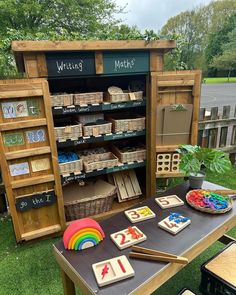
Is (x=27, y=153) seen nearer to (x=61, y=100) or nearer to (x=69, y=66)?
(x=61, y=100)

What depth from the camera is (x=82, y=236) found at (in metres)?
1.47

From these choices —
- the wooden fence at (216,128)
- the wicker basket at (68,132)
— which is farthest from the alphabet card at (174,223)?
the wooden fence at (216,128)

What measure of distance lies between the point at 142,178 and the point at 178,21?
128ft

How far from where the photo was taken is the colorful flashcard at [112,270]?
48.7 inches

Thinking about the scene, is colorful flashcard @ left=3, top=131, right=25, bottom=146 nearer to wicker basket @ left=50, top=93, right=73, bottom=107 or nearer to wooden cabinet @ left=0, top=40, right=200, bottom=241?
wooden cabinet @ left=0, top=40, right=200, bottom=241

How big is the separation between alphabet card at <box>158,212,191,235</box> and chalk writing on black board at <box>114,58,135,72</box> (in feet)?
5.07

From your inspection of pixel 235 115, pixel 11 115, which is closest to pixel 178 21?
pixel 235 115

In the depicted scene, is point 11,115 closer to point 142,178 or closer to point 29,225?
point 29,225

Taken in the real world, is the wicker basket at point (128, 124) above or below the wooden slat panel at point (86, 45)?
below

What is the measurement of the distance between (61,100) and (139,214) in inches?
54.6

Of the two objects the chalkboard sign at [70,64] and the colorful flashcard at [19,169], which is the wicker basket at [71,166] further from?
the chalkboard sign at [70,64]

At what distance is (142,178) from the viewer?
11.5 ft

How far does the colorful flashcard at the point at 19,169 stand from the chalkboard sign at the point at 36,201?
0.86 feet

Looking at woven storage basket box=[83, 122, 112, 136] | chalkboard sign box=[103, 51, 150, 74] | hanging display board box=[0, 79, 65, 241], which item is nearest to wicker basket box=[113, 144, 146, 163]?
woven storage basket box=[83, 122, 112, 136]
